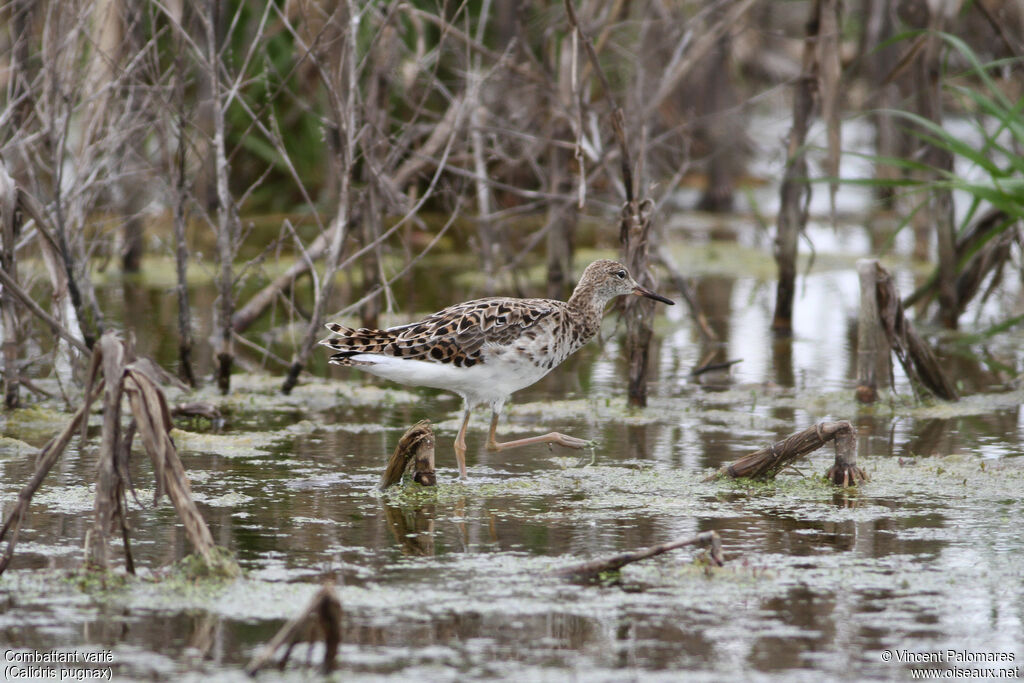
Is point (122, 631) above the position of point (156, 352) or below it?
below

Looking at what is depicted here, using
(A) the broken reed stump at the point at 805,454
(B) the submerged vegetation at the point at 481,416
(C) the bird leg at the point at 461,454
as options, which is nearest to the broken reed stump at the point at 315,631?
(B) the submerged vegetation at the point at 481,416

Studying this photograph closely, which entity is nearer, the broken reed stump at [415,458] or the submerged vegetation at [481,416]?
the submerged vegetation at [481,416]

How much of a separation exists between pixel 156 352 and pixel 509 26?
591 centimetres

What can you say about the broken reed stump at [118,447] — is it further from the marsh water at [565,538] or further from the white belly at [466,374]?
the white belly at [466,374]

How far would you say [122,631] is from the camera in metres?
4.90

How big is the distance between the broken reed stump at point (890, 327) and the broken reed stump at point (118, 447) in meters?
5.35

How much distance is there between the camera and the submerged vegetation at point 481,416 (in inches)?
201

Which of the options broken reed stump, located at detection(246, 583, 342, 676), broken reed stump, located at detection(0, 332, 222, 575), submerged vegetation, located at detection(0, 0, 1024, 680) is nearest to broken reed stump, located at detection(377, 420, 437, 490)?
submerged vegetation, located at detection(0, 0, 1024, 680)

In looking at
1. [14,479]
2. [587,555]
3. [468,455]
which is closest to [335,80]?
[468,455]

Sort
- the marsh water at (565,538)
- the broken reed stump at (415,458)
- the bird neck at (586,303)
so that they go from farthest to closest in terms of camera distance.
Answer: the bird neck at (586,303) < the broken reed stump at (415,458) < the marsh water at (565,538)

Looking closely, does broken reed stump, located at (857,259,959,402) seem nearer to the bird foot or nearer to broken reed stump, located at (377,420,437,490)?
the bird foot

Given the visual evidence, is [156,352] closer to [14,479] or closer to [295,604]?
[14,479]

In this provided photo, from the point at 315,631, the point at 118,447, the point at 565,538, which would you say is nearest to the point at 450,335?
the point at 565,538

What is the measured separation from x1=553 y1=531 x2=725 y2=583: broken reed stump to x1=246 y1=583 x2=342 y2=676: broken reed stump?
1.18 metres
